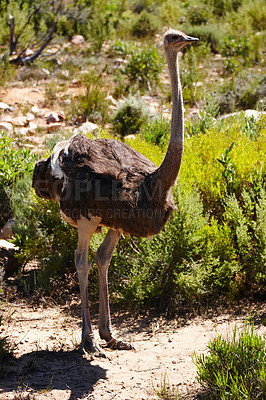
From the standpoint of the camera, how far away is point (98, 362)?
11.2 feet

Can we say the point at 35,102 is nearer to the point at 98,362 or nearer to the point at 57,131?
the point at 57,131

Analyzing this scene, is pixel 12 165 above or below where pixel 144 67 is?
below

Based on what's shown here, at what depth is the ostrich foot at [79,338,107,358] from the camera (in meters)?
3.47

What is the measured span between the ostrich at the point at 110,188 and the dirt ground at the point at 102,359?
0.19 m

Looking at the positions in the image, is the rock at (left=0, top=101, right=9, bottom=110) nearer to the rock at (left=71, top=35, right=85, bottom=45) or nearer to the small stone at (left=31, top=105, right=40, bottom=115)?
the small stone at (left=31, top=105, right=40, bottom=115)

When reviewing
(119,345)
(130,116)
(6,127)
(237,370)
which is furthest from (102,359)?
(6,127)

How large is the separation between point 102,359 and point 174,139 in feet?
4.94

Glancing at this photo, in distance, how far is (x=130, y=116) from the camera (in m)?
8.01

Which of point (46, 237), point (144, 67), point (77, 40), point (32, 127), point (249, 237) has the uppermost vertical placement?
point (77, 40)

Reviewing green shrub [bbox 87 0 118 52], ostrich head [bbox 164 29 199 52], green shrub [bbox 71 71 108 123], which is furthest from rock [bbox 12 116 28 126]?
ostrich head [bbox 164 29 199 52]

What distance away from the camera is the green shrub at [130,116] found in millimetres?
7797

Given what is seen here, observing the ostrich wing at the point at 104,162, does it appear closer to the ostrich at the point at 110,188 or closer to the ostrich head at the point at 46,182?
the ostrich at the point at 110,188

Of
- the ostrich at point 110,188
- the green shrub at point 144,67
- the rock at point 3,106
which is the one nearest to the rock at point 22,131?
the rock at point 3,106

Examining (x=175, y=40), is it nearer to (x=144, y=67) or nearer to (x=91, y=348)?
(x=91, y=348)
